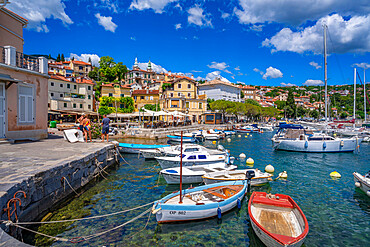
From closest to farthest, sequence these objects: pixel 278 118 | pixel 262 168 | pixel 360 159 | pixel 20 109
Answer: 1. pixel 20 109
2. pixel 262 168
3. pixel 360 159
4. pixel 278 118

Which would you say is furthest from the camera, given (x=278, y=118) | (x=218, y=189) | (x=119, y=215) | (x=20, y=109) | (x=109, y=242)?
(x=278, y=118)

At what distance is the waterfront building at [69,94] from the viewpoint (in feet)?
158

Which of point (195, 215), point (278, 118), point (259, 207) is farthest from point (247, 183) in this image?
point (278, 118)

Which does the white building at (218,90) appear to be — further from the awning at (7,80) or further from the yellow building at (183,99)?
the awning at (7,80)

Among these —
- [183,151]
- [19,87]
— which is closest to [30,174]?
[19,87]

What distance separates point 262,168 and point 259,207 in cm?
1075

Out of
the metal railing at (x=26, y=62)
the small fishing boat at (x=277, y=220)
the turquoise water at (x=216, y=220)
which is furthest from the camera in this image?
the metal railing at (x=26, y=62)

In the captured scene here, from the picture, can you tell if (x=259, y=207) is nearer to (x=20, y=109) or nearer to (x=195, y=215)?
(x=195, y=215)

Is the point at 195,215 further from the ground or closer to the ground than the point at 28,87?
closer to the ground

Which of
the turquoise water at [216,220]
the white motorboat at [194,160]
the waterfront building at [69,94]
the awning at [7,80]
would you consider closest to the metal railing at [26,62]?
the awning at [7,80]

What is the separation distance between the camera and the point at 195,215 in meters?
8.94

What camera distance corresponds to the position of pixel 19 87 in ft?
49.6

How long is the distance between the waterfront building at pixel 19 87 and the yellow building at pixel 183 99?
41582 millimetres

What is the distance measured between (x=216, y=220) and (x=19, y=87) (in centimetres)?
1646
